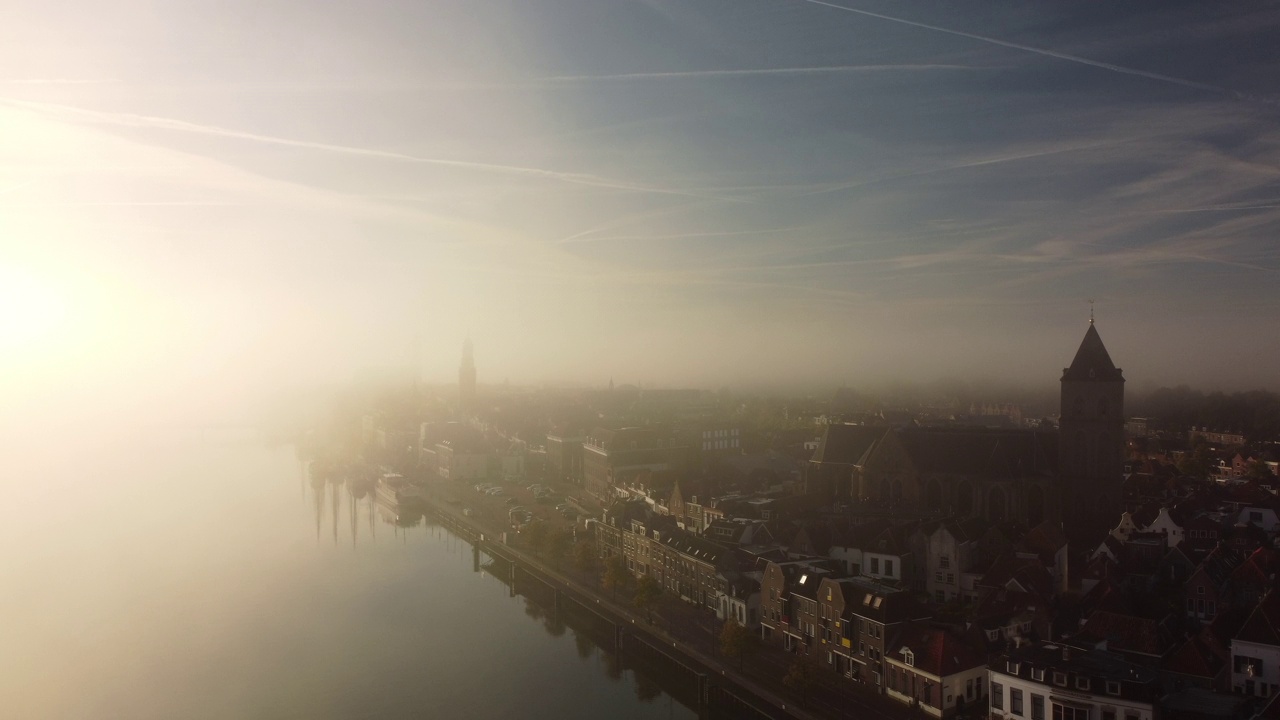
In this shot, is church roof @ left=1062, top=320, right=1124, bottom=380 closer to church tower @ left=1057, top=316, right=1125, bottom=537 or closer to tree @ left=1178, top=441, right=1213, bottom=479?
church tower @ left=1057, top=316, right=1125, bottom=537

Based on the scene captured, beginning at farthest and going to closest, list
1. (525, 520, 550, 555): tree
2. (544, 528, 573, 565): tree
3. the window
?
(525, 520, 550, 555): tree
(544, 528, 573, 565): tree
the window

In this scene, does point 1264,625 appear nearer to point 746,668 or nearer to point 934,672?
point 934,672

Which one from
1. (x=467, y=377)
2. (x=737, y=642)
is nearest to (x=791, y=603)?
(x=737, y=642)

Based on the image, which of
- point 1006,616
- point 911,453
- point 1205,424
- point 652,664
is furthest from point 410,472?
point 1205,424

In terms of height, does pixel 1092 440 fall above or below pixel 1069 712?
above

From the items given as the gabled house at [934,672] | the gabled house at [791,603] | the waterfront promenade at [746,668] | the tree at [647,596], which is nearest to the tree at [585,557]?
the waterfront promenade at [746,668]

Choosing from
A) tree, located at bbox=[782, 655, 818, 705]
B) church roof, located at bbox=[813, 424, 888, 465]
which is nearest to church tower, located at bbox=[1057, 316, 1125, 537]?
church roof, located at bbox=[813, 424, 888, 465]

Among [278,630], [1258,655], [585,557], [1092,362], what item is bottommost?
[278,630]
